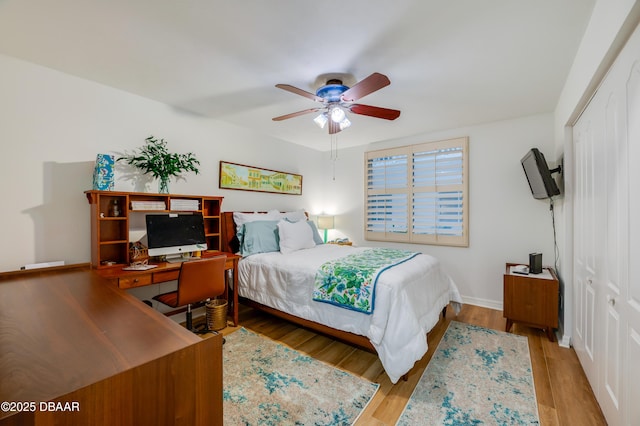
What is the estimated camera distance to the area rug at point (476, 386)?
68.2 inches

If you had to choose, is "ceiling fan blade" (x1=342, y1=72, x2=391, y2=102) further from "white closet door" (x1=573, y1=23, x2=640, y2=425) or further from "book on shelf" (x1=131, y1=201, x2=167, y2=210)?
"book on shelf" (x1=131, y1=201, x2=167, y2=210)

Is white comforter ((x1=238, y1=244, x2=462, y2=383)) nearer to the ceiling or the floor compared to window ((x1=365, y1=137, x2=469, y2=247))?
nearer to the floor

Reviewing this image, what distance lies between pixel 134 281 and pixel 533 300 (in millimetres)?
3708

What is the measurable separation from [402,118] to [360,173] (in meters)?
1.52

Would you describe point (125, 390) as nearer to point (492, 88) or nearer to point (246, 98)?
point (246, 98)

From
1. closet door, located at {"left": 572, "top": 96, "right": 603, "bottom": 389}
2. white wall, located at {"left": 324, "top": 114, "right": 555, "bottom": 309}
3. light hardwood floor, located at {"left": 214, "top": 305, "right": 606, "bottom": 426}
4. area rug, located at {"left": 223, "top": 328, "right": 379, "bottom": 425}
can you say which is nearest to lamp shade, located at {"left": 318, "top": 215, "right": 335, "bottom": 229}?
white wall, located at {"left": 324, "top": 114, "right": 555, "bottom": 309}

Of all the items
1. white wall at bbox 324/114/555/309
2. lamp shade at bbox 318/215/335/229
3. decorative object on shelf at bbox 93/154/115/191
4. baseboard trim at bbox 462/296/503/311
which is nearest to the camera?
decorative object on shelf at bbox 93/154/115/191

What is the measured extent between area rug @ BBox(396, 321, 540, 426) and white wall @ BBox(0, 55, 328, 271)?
3094 mm

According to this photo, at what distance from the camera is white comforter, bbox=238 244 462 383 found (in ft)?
6.66

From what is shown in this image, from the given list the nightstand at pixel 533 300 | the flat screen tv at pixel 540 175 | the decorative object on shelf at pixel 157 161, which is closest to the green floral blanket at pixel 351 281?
the nightstand at pixel 533 300

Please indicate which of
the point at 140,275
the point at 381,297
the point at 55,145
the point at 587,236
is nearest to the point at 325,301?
the point at 381,297

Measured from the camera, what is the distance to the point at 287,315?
2811mm

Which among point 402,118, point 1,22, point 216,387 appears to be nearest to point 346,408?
point 216,387

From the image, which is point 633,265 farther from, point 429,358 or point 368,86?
point 368,86
